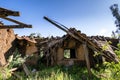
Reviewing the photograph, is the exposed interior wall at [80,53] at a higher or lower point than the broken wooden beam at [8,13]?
lower

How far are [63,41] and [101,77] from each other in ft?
15.7

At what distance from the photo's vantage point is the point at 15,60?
16562mm

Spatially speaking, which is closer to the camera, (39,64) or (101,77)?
(101,77)

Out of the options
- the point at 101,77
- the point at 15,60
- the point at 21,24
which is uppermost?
the point at 21,24

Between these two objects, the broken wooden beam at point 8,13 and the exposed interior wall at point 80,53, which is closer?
the broken wooden beam at point 8,13

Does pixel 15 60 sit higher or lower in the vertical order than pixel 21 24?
lower

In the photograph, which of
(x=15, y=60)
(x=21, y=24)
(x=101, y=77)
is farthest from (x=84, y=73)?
(x=21, y=24)

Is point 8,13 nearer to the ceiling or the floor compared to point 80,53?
nearer to the ceiling

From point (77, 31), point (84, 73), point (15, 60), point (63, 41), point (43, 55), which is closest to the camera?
point (77, 31)

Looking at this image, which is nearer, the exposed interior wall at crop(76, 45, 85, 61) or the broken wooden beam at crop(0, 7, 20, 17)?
the broken wooden beam at crop(0, 7, 20, 17)

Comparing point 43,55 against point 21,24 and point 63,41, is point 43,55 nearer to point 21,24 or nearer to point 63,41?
point 63,41

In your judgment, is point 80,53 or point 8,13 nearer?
point 8,13

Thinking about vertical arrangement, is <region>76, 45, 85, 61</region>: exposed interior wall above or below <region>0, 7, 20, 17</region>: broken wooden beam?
below

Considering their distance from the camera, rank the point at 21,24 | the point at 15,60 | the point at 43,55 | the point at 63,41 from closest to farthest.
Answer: the point at 21,24 < the point at 15,60 < the point at 63,41 < the point at 43,55
